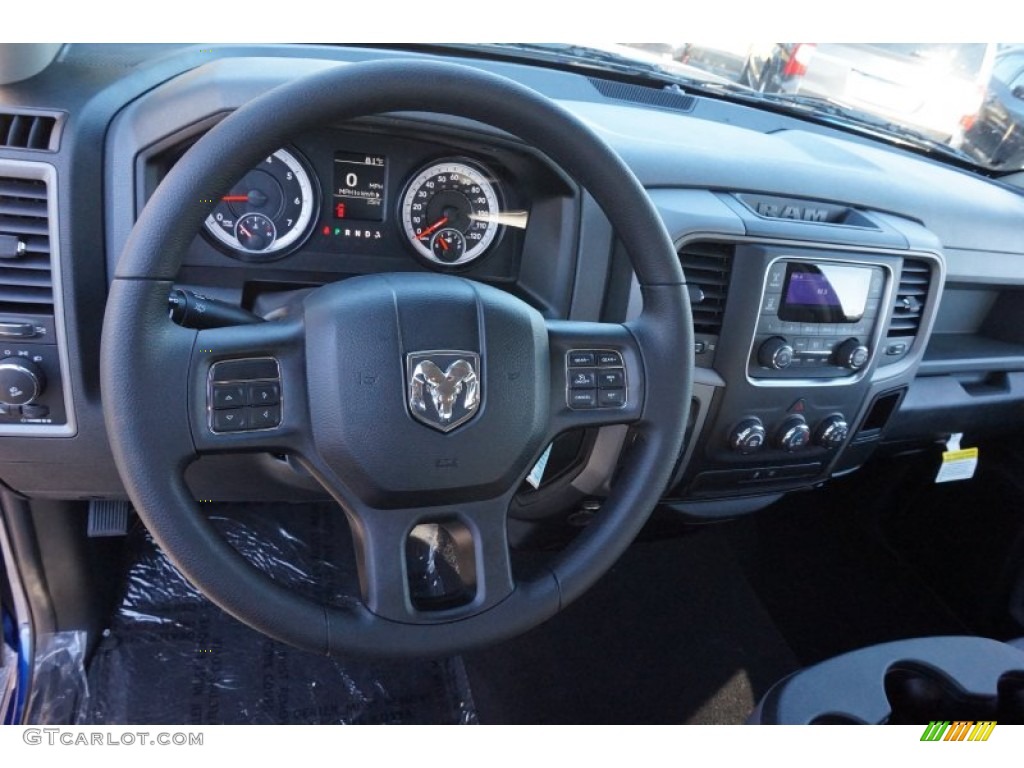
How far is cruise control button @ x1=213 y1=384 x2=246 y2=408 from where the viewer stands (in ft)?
2.96

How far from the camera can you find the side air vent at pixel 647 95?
162 cm

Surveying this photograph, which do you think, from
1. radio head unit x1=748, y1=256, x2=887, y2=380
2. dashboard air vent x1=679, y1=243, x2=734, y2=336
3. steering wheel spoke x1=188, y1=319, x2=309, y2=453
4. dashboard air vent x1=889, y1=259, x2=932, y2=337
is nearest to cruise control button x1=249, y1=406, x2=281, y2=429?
steering wheel spoke x1=188, y1=319, x2=309, y2=453

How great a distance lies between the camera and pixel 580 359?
3.46 ft

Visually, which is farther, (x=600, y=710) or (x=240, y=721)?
(x=600, y=710)

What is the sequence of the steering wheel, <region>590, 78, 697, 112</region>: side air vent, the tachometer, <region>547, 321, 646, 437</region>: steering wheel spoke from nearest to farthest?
the steering wheel → <region>547, 321, 646, 437</region>: steering wheel spoke → the tachometer → <region>590, 78, 697, 112</region>: side air vent

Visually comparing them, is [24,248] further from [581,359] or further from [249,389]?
[581,359]

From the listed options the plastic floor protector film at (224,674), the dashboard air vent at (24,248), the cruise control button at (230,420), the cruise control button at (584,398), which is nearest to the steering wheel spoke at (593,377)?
the cruise control button at (584,398)

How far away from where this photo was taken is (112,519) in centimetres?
147

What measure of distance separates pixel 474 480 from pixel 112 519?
2.79 feet

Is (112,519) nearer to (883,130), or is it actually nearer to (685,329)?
(685,329)

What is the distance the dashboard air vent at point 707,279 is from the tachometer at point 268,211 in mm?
593

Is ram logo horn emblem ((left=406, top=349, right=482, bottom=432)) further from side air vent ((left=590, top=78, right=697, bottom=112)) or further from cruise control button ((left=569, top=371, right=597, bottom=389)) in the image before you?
side air vent ((left=590, top=78, right=697, bottom=112))

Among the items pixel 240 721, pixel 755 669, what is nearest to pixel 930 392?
pixel 755 669

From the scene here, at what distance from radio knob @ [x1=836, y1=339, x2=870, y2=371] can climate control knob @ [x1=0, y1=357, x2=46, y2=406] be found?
131 cm
